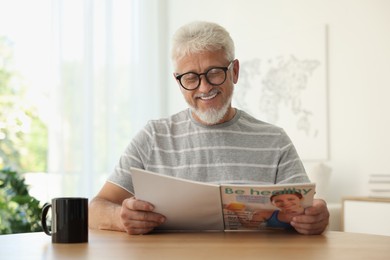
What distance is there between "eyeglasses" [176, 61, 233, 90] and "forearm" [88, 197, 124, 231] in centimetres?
50

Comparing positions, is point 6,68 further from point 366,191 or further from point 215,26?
point 215,26

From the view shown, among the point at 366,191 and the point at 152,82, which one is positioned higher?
the point at 152,82

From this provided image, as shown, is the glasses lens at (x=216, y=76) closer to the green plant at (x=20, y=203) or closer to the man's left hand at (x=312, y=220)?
the man's left hand at (x=312, y=220)

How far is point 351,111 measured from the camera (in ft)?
13.5

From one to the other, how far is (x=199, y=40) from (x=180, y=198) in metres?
0.74

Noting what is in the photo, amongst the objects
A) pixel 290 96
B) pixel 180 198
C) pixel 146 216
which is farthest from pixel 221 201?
pixel 290 96

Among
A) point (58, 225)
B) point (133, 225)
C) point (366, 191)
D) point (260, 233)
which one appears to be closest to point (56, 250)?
point (58, 225)

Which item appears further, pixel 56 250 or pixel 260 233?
pixel 260 233

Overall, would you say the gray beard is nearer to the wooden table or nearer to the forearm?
the forearm

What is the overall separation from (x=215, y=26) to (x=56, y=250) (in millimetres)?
1137

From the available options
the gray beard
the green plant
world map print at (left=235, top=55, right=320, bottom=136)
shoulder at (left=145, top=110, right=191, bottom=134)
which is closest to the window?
the green plant

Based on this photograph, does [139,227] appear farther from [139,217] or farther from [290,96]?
[290,96]

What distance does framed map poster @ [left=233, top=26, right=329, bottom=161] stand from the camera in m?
4.29

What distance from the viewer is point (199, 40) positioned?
7.58 feet
